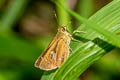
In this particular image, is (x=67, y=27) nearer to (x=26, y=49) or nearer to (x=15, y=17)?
(x=26, y=49)

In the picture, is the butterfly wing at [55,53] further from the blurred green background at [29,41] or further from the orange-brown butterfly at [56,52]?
the blurred green background at [29,41]

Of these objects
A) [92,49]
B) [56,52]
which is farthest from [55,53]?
[92,49]

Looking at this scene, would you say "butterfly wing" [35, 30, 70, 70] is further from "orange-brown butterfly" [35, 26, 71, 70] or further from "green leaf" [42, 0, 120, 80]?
"green leaf" [42, 0, 120, 80]

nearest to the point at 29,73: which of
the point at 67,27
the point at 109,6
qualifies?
the point at 67,27

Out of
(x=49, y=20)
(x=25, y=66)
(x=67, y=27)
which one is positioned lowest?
(x=49, y=20)

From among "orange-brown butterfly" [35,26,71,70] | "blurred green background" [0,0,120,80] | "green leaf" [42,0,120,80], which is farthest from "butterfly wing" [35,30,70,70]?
"green leaf" [42,0,120,80]

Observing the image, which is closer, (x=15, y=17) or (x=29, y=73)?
(x=29, y=73)

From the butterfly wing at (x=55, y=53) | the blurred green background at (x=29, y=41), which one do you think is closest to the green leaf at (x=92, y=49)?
the butterfly wing at (x=55, y=53)

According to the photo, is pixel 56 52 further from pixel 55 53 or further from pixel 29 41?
pixel 29 41
